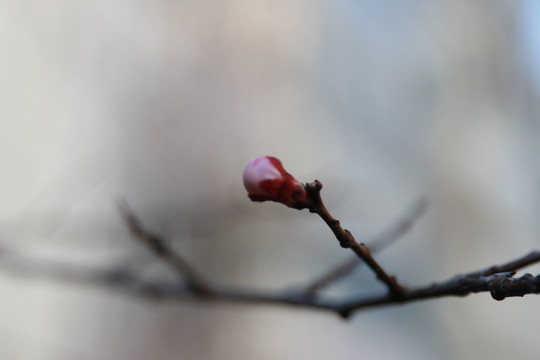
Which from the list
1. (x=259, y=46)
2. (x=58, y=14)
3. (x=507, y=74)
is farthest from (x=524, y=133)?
(x=58, y=14)

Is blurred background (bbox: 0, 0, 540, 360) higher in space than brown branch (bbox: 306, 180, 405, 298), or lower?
higher

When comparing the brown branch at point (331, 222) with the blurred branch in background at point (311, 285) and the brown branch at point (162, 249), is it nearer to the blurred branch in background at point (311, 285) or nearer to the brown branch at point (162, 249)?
the blurred branch in background at point (311, 285)

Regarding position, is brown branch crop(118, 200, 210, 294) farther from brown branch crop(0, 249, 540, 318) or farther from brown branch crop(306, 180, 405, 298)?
brown branch crop(306, 180, 405, 298)

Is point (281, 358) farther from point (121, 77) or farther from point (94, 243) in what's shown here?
point (121, 77)

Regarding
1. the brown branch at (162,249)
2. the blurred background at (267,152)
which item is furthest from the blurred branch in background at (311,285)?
the blurred background at (267,152)

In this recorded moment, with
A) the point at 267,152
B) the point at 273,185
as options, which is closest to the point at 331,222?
the point at 273,185

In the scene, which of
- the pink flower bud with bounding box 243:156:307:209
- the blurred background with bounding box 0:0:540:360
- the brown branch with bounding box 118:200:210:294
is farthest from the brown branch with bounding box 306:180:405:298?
the blurred background with bounding box 0:0:540:360

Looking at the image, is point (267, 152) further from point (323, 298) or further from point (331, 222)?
point (331, 222)
